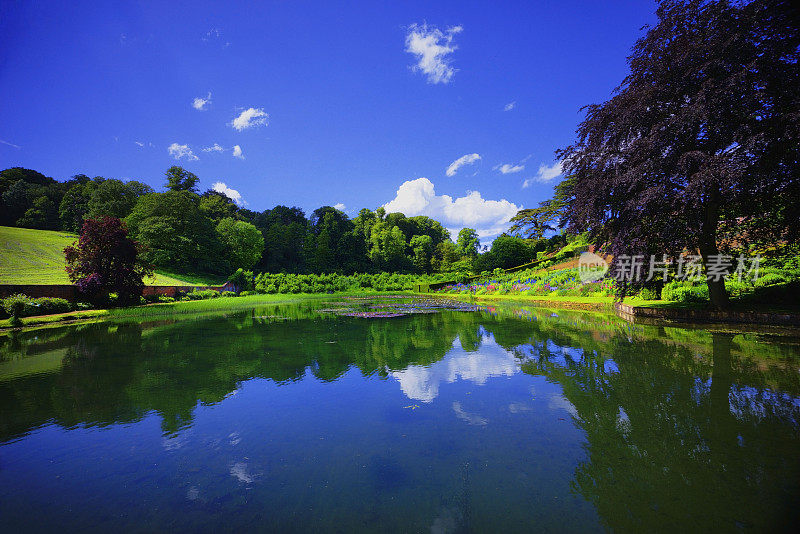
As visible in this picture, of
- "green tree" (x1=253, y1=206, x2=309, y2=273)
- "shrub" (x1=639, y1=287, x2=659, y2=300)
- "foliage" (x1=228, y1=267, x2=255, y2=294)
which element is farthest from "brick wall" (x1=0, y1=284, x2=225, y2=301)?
"green tree" (x1=253, y1=206, x2=309, y2=273)

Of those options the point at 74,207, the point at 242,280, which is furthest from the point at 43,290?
the point at 74,207

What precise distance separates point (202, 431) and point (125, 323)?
1461cm

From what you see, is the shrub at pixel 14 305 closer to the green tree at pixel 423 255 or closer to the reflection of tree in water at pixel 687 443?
the reflection of tree in water at pixel 687 443

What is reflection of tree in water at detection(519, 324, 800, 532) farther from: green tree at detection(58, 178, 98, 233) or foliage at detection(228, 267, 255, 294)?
green tree at detection(58, 178, 98, 233)

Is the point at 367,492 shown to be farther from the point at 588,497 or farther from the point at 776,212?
the point at 776,212

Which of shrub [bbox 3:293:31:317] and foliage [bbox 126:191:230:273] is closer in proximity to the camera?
shrub [bbox 3:293:31:317]

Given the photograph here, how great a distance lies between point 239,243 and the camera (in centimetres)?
4838

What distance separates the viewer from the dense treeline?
40.6 metres

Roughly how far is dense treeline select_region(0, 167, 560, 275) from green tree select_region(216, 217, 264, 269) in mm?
139

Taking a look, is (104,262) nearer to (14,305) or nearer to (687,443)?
(14,305)

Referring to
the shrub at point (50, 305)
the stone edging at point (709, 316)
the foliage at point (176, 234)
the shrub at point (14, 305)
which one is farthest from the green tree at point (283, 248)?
the stone edging at point (709, 316)

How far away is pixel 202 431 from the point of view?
13.6 ft

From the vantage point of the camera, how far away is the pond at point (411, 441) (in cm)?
254

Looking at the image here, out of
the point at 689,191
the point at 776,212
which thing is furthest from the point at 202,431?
the point at 776,212
